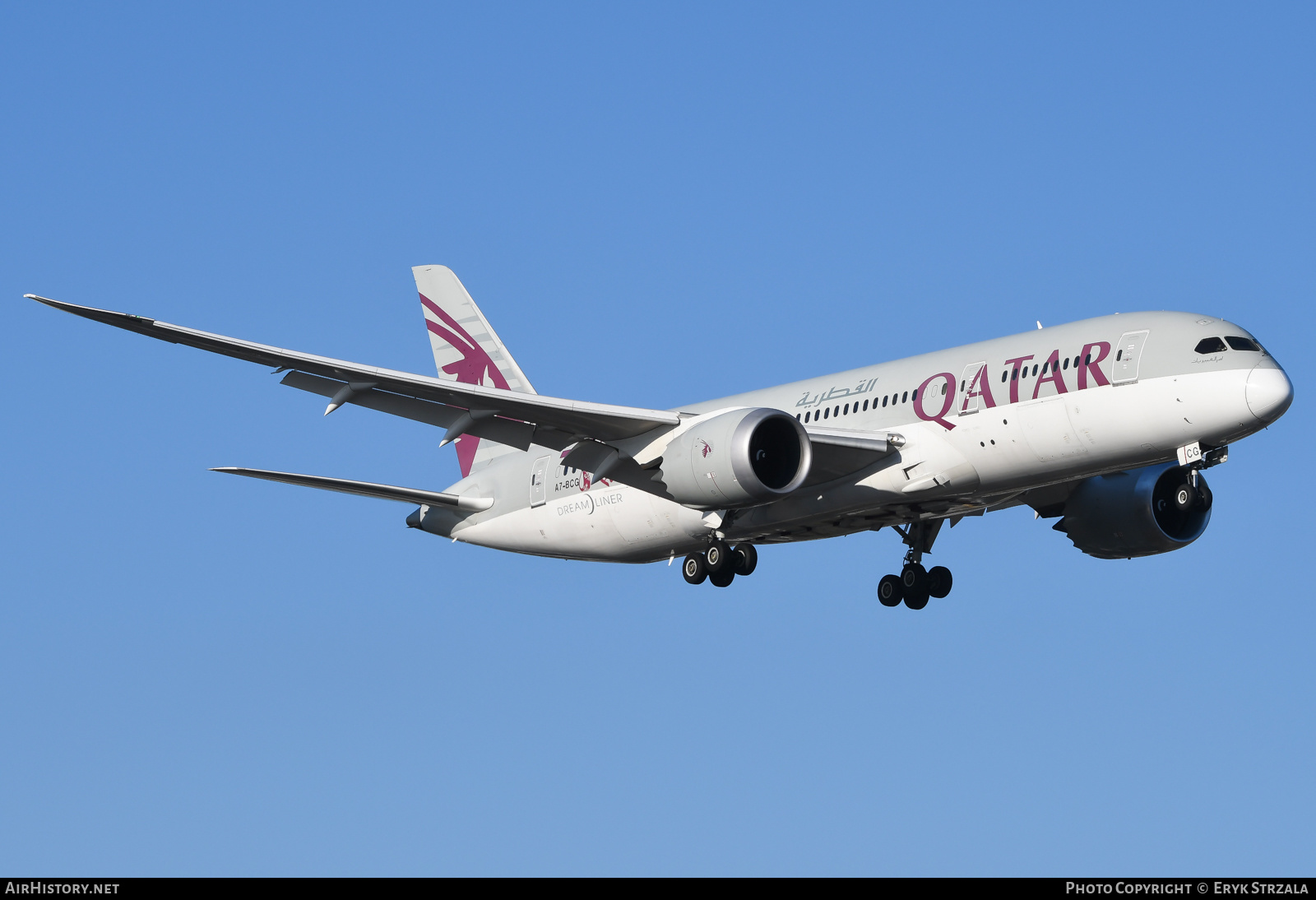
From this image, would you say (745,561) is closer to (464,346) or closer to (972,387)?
(972,387)

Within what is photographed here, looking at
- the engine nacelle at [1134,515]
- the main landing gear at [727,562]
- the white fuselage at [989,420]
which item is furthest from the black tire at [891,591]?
the engine nacelle at [1134,515]

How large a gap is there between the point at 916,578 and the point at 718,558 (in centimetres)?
501

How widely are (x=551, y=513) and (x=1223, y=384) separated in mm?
16183

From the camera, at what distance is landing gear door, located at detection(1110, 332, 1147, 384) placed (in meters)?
31.2

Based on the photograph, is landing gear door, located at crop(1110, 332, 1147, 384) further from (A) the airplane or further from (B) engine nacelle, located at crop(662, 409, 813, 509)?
(B) engine nacelle, located at crop(662, 409, 813, 509)

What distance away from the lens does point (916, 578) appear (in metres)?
38.3

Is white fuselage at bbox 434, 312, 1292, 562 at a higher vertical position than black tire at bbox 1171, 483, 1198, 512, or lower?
higher

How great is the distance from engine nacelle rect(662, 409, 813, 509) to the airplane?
0.05 meters

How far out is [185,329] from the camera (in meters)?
29.0

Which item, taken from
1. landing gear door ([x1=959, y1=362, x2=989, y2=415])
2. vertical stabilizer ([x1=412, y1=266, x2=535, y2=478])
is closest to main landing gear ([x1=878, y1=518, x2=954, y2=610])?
landing gear door ([x1=959, y1=362, x2=989, y2=415])

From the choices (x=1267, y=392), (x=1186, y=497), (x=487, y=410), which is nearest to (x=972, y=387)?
(x=1186, y=497)

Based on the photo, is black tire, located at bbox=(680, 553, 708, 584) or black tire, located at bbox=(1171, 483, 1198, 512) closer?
black tire, located at bbox=(1171, 483, 1198, 512)
